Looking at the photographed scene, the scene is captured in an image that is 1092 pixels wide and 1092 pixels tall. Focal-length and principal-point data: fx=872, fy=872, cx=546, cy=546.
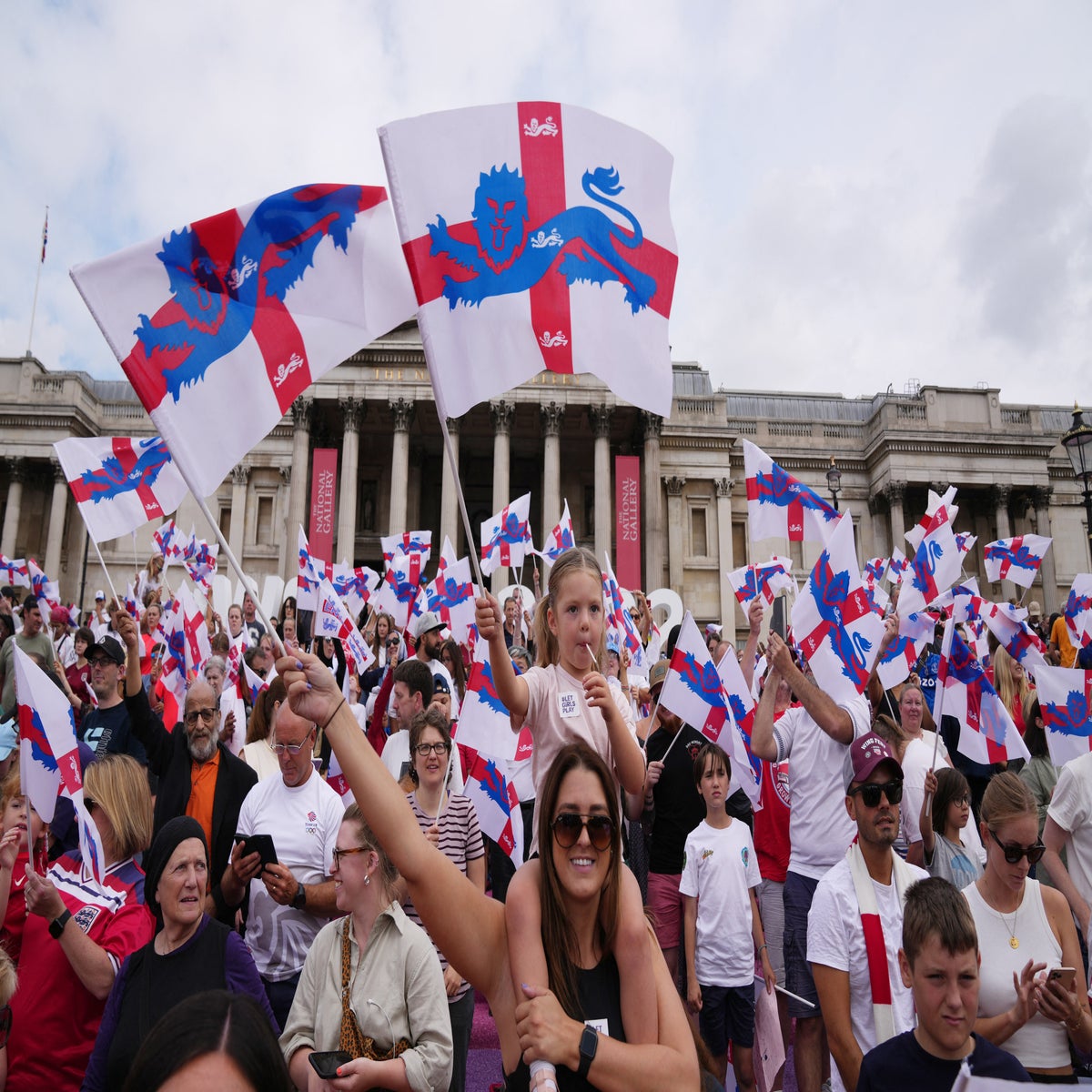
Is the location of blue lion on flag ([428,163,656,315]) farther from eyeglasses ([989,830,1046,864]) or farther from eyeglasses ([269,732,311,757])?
eyeglasses ([989,830,1046,864])

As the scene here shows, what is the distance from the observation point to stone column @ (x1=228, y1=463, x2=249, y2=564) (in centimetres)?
3556

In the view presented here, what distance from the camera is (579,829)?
2.16m

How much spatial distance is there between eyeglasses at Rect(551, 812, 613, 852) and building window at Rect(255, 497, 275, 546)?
1410 inches

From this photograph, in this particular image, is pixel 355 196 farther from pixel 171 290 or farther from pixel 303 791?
pixel 303 791

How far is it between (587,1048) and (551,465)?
103 ft

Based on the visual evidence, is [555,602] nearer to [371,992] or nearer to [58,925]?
[371,992]

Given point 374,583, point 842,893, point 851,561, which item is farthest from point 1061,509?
point 842,893

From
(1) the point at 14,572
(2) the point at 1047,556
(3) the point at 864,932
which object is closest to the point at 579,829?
(3) the point at 864,932

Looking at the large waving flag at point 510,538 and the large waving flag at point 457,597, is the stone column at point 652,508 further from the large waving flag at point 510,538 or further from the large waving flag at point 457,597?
the large waving flag at point 457,597

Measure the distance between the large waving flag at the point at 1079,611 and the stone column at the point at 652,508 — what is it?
21.9 meters

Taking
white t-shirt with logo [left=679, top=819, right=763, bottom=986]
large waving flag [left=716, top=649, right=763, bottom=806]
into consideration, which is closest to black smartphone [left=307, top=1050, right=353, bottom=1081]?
white t-shirt with logo [left=679, top=819, right=763, bottom=986]

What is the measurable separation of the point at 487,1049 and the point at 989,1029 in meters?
3.61

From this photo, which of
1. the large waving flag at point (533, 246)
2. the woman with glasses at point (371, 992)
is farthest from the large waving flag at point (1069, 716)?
the woman with glasses at point (371, 992)

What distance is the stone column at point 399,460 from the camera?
32375 mm
